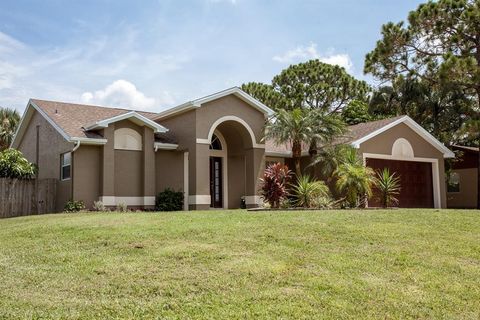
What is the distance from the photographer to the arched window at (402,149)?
26.6m

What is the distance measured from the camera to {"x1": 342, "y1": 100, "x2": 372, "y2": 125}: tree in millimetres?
39875

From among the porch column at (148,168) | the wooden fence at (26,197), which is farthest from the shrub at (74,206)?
the porch column at (148,168)

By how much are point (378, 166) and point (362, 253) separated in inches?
655

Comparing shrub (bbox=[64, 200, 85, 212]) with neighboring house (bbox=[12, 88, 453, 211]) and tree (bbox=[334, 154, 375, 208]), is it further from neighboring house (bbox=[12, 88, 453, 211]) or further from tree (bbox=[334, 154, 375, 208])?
tree (bbox=[334, 154, 375, 208])

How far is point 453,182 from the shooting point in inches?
1363

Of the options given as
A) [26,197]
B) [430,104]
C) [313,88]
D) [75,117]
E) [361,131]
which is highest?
→ [313,88]

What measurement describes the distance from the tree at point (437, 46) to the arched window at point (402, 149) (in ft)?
11.6

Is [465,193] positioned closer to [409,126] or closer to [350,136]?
[409,126]

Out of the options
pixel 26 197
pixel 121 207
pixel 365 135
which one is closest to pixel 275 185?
pixel 121 207

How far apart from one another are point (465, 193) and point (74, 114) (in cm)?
2503

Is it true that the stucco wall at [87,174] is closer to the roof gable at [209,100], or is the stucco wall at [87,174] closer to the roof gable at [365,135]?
the roof gable at [209,100]

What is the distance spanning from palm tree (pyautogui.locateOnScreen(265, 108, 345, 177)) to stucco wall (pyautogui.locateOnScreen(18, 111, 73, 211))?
9.27 m

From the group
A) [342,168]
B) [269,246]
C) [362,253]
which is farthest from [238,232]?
[342,168]

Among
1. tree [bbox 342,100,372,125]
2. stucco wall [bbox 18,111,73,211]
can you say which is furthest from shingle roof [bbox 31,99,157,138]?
tree [bbox 342,100,372,125]
